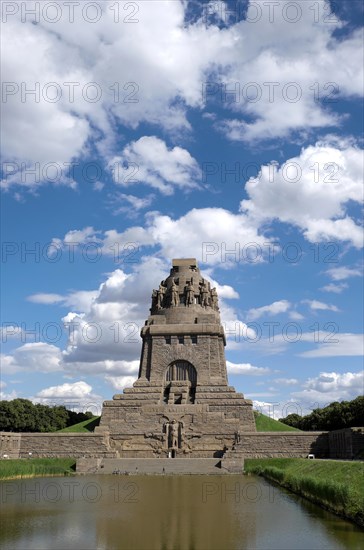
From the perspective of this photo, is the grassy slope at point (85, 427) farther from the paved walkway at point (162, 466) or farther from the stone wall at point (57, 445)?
the paved walkway at point (162, 466)

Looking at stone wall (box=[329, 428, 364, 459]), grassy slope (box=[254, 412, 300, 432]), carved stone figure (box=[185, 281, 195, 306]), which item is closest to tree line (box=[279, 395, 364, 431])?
grassy slope (box=[254, 412, 300, 432])

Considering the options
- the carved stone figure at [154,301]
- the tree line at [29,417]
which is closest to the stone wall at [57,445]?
the tree line at [29,417]

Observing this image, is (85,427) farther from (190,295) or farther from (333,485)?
(333,485)

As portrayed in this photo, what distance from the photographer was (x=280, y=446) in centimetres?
4422

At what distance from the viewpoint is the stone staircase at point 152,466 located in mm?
39094

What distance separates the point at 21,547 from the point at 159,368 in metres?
40.8

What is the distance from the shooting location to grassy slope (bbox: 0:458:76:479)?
1285 inches

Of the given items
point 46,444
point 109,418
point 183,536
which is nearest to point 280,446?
point 109,418

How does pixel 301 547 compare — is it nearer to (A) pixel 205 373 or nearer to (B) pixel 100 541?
(B) pixel 100 541

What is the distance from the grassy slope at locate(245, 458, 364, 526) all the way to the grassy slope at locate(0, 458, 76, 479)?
14.6 metres

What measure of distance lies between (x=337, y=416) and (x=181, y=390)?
70.2ft

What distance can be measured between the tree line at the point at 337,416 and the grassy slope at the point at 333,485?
3152 cm

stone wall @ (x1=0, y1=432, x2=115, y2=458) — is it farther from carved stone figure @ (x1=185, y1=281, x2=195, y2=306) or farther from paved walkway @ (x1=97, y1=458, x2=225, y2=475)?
carved stone figure @ (x1=185, y1=281, x2=195, y2=306)

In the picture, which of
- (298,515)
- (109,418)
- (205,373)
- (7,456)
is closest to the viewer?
(298,515)
